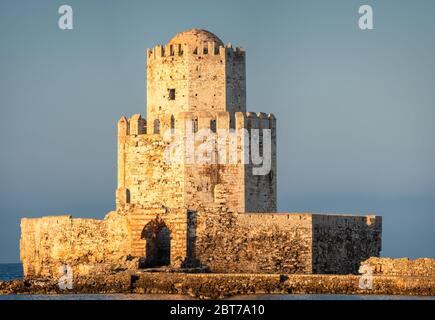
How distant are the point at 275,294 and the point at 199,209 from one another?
5.64m

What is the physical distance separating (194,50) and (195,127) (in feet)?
A: 8.95

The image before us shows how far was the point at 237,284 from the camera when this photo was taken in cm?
4653

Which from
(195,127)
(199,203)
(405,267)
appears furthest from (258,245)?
(405,267)

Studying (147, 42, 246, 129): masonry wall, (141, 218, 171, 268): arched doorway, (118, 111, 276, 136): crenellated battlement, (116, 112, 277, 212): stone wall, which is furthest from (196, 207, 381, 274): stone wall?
(147, 42, 246, 129): masonry wall

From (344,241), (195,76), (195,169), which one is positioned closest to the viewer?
(195,169)

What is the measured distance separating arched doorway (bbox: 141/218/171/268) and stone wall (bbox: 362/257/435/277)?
682 cm

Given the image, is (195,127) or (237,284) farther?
(195,127)

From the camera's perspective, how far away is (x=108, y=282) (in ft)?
155

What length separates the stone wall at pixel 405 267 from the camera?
156 ft

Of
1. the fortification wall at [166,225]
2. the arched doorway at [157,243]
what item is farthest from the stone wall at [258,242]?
the arched doorway at [157,243]

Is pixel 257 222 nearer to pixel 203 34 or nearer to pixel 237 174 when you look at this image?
pixel 237 174

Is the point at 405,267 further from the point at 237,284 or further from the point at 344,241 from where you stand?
the point at 237,284

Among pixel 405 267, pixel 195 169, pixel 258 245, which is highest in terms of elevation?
pixel 195 169

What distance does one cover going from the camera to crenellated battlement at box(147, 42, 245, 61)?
52.4 m
